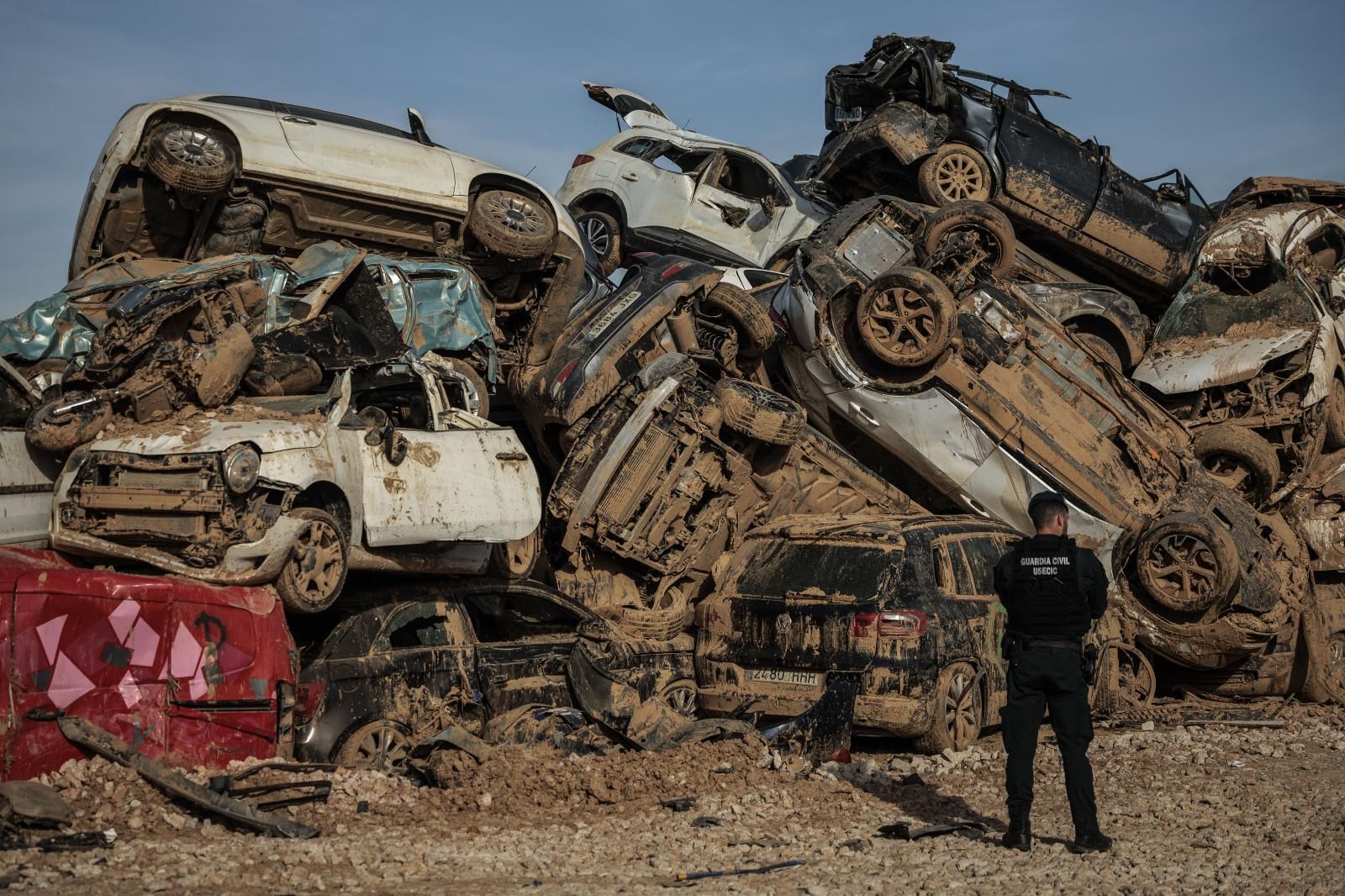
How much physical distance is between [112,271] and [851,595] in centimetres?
601

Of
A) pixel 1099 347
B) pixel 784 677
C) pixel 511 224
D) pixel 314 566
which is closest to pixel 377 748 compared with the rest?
pixel 314 566

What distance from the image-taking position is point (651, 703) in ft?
26.0

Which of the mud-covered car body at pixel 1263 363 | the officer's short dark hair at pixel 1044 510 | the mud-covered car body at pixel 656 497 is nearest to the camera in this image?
the officer's short dark hair at pixel 1044 510

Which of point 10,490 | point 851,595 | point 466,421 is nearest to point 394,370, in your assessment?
point 466,421

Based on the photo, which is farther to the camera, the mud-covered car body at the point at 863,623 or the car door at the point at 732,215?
the car door at the point at 732,215

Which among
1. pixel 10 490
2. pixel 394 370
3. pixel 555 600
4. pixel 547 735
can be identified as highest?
pixel 394 370

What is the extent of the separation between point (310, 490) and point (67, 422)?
132 centimetres

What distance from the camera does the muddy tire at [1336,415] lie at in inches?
467

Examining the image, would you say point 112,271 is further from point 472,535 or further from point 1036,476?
point 1036,476

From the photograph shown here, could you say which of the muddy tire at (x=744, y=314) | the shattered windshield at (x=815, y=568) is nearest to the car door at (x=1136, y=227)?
the muddy tire at (x=744, y=314)

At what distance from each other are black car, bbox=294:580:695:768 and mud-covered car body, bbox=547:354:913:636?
42.5 inches

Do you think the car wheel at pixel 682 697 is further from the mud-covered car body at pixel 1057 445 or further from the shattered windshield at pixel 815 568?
the mud-covered car body at pixel 1057 445

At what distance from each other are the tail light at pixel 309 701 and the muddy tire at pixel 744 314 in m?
5.04

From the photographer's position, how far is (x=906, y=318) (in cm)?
1061
